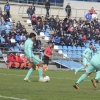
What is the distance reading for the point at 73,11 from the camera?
47.6m

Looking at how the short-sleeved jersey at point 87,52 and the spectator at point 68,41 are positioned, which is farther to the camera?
the spectator at point 68,41

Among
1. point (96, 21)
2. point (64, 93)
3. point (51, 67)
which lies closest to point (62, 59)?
point (51, 67)

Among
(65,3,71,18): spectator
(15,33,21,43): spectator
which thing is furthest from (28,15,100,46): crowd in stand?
(15,33,21,43): spectator

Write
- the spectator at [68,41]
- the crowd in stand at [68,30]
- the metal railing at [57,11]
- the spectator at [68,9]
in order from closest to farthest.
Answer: the spectator at [68,41] → the crowd in stand at [68,30] → the metal railing at [57,11] → the spectator at [68,9]

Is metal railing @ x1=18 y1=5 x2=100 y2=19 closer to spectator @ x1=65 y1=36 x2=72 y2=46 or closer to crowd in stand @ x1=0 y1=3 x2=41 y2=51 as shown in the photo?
crowd in stand @ x1=0 y1=3 x2=41 y2=51

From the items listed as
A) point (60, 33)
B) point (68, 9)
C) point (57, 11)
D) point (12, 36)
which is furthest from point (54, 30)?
point (57, 11)

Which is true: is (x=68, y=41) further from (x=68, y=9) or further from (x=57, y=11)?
(x=57, y=11)

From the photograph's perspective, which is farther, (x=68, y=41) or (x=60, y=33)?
(x=60, y=33)

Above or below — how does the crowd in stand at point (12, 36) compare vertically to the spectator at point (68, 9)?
→ below

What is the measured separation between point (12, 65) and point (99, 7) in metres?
18.5

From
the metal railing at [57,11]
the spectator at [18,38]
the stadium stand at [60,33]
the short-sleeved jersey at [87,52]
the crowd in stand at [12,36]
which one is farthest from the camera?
the metal railing at [57,11]

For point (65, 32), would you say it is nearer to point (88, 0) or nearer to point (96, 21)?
point (96, 21)

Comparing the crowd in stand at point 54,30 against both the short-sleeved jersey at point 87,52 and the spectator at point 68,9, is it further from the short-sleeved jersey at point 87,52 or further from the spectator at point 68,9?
the short-sleeved jersey at point 87,52

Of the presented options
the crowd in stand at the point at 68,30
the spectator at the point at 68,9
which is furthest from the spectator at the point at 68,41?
the spectator at the point at 68,9
